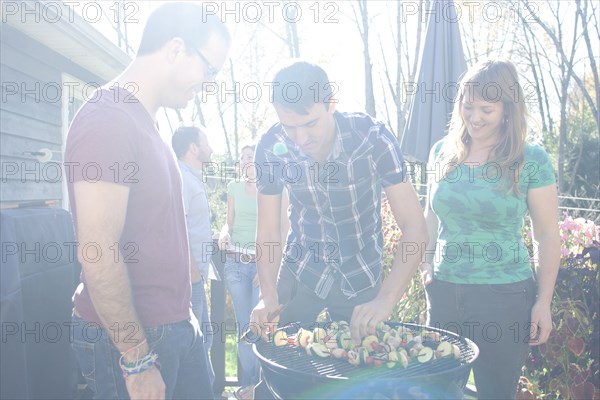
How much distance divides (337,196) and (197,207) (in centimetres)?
196

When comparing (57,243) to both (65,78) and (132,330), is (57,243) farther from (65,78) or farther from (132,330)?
(65,78)

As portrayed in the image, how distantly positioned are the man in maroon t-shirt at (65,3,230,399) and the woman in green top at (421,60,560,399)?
1.29m

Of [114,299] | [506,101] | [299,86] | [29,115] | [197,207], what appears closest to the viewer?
[114,299]

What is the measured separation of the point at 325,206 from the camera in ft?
8.75

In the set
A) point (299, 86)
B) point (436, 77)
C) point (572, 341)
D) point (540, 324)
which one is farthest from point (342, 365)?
point (436, 77)

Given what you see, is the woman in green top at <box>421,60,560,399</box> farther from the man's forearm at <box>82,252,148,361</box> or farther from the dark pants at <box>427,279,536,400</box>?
the man's forearm at <box>82,252,148,361</box>

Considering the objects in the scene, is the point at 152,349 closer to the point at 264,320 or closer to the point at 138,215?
the point at 138,215

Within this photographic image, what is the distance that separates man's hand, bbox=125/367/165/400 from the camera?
5.72ft

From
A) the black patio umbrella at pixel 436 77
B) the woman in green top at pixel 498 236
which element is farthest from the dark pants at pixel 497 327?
the black patio umbrella at pixel 436 77

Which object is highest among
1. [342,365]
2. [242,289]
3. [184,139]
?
[184,139]

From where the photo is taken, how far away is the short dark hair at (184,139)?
455 centimetres

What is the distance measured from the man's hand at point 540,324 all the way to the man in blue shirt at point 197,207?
2.31 metres

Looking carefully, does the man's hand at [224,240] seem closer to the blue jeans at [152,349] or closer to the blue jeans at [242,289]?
the blue jeans at [242,289]

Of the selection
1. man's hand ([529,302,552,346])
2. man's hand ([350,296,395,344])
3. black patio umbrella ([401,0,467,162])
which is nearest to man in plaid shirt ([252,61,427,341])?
man's hand ([350,296,395,344])
